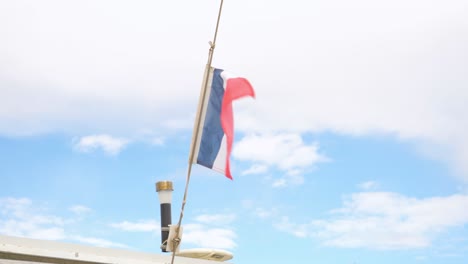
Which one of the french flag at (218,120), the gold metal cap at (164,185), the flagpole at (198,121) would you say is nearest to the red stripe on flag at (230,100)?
the french flag at (218,120)

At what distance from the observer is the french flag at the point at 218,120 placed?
7.69 metres

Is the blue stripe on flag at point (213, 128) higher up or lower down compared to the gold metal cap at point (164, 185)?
lower down

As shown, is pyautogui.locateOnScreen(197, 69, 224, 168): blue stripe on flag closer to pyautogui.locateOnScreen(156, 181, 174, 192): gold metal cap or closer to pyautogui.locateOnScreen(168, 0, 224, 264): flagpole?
pyautogui.locateOnScreen(168, 0, 224, 264): flagpole

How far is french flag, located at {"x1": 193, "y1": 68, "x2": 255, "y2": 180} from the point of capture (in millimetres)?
7688

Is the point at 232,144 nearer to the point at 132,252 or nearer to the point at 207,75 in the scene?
the point at 207,75

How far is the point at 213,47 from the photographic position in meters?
7.82

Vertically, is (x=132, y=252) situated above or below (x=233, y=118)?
below

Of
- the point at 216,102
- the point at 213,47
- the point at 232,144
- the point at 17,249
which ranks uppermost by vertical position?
the point at 213,47

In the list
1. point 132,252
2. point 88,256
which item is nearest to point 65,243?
point 88,256

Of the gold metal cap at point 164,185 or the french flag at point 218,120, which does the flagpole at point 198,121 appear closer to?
the french flag at point 218,120

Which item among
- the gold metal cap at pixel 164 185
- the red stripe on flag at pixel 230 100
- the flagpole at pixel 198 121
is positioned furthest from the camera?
the gold metal cap at pixel 164 185

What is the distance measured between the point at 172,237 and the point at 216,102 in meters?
1.66

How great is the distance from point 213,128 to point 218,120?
12 centimetres

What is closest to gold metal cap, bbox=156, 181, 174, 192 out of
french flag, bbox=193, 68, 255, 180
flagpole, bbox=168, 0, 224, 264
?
flagpole, bbox=168, 0, 224, 264
